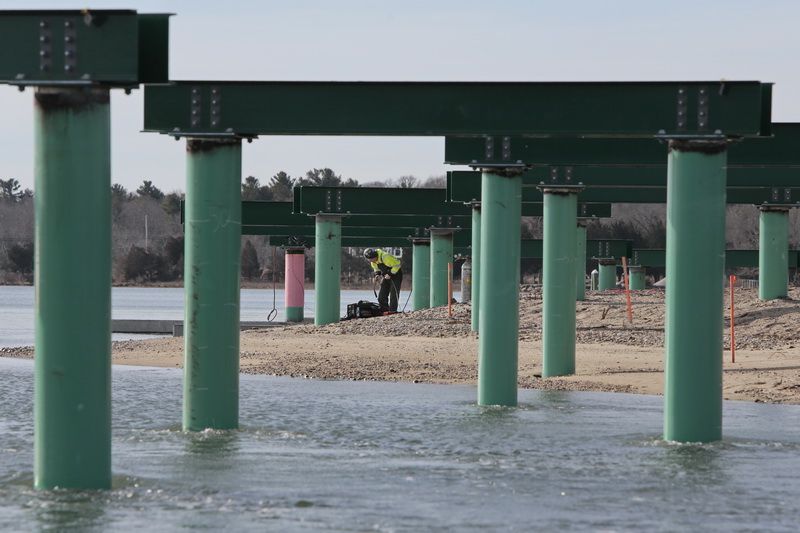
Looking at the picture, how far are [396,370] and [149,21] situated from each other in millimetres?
13483

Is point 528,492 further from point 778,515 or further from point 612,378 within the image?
point 612,378

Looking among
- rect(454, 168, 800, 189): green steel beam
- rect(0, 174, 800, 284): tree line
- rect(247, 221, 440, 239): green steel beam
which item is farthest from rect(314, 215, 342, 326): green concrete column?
rect(0, 174, 800, 284): tree line

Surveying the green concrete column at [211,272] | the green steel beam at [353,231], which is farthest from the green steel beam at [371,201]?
the green concrete column at [211,272]

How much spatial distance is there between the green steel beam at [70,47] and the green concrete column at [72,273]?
134 mm

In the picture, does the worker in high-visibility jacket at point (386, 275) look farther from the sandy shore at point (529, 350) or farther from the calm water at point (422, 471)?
the calm water at point (422, 471)

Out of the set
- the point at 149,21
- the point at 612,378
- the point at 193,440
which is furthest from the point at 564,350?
the point at 149,21

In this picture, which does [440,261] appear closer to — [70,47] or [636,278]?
[636,278]

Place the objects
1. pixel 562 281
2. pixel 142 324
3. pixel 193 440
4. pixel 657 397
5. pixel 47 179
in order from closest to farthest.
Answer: pixel 47 179 → pixel 193 440 → pixel 657 397 → pixel 562 281 → pixel 142 324

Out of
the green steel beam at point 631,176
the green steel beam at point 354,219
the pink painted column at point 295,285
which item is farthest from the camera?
the pink painted column at point 295,285

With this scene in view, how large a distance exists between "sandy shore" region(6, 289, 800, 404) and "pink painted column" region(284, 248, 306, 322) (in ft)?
32.2

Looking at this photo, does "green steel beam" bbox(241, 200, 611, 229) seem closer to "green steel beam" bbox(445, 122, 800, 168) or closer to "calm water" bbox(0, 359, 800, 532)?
"green steel beam" bbox(445, 122, 800, 168)

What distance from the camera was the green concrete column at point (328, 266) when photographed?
36.4 meters

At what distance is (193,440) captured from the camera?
43.4ft

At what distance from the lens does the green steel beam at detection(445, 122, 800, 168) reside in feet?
53.6
